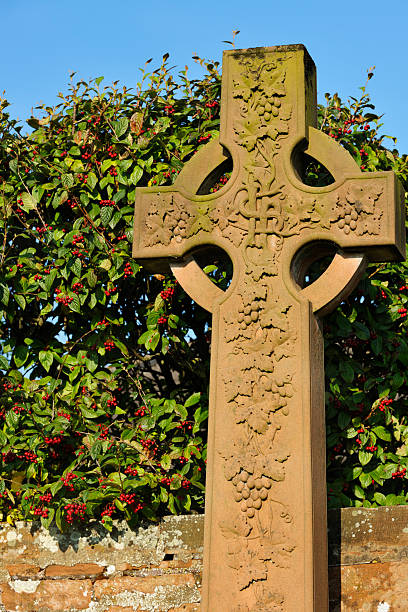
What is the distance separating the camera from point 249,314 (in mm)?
4672

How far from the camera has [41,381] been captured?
18.7ft

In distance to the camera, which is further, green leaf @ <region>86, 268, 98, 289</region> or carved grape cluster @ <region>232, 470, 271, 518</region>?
green leaf @ <region>86, 268, 98, 289</region>

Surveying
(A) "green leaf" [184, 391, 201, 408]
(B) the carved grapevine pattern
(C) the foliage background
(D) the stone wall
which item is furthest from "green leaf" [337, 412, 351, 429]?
(B) the carved grapevine pattern

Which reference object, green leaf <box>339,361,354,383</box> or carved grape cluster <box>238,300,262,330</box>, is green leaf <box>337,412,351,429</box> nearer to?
green leaf <box>339,361,354,383</box>

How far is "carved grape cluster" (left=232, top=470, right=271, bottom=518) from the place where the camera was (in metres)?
4.39

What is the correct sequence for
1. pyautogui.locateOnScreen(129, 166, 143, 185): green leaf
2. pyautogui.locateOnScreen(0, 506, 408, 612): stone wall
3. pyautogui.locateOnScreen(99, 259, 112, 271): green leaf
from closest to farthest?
pyautogui.locateOnScreen(0, 506, 408, 612): stone wall, pyautogui.locateOnScreen(99, 259, 112, 271): green leaf, pyautogui.locateOnScreen(129, 166, 143, 185): green leaf

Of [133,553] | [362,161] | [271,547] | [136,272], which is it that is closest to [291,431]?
[271,547]

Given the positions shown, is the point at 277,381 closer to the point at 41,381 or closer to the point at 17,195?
the point at 41,381

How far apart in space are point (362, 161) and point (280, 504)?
2518 millimetres

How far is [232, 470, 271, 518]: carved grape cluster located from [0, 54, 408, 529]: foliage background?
920mm

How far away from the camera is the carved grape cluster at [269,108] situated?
4922 mm

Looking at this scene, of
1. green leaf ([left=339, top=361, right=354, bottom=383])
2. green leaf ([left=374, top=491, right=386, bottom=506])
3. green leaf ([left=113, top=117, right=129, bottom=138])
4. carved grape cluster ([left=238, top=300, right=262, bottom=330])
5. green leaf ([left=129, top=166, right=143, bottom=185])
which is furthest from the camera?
green leaf ([left=113, top=117, right=129, bottom=138])

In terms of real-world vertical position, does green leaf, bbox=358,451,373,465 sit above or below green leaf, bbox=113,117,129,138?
below

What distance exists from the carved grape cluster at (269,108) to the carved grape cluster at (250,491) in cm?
182
